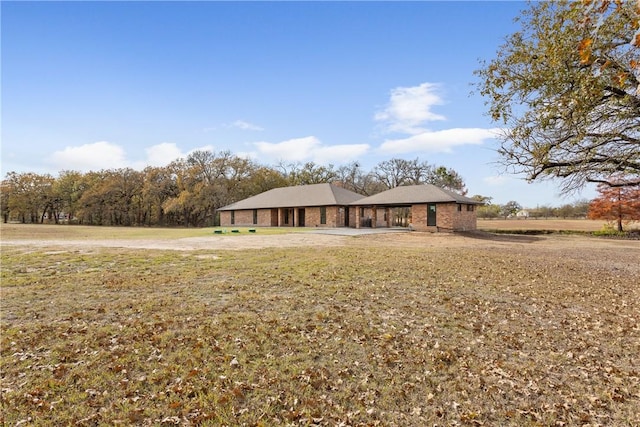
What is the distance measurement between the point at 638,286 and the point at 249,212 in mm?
34083

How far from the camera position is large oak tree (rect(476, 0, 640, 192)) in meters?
5.64

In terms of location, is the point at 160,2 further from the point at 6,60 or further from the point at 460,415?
the point at 460,415

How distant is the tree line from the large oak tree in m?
41.9

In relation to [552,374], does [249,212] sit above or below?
above

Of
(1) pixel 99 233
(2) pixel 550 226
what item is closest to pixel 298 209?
(1) pixel 99 233

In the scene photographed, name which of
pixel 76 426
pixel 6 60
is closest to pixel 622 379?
pixel 76 426

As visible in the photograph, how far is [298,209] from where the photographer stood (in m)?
35.8

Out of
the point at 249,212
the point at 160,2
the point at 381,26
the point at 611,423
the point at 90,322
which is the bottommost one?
the point at 611,423

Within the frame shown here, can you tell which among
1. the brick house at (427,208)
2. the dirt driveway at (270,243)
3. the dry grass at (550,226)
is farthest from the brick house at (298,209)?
the dry grass at (550,226)

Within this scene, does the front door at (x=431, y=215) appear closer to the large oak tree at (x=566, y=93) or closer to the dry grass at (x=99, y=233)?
the dry grass at (x=99, y=233)

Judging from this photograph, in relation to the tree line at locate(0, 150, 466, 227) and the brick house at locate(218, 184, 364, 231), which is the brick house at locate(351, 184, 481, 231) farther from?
the tree line at locate(0, 150, 466, 227)

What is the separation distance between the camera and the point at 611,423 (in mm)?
3096

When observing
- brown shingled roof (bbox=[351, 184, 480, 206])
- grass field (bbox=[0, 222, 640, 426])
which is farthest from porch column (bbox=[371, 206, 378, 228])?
grass field (bbox=[0, 222, 640, 426])

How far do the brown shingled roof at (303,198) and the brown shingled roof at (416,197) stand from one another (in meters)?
2.75
